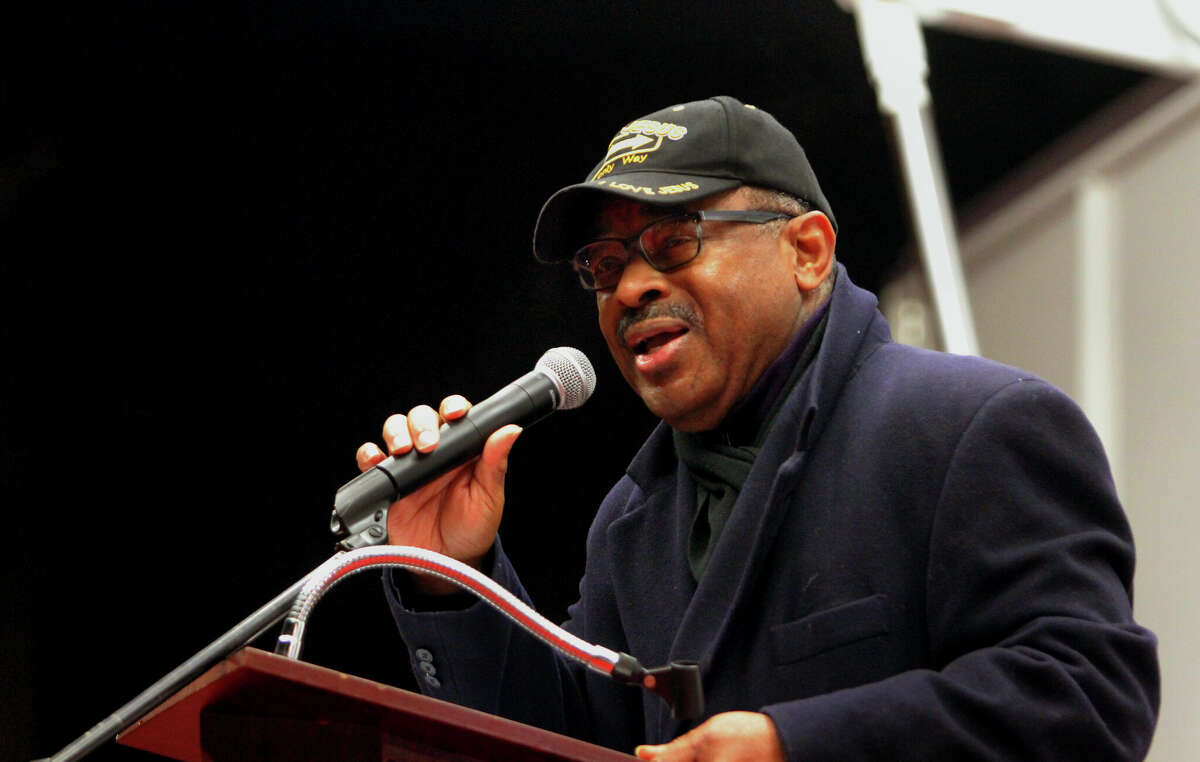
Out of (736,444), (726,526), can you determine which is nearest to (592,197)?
(736,444)

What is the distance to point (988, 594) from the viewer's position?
1.39 metres

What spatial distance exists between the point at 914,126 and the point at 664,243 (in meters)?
1.44

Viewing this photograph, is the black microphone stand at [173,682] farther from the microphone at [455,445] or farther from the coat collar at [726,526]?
the coat collar at [726,526]

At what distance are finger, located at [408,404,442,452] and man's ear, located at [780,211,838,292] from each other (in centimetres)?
58

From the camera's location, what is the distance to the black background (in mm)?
2838

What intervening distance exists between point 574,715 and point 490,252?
4.68 feet

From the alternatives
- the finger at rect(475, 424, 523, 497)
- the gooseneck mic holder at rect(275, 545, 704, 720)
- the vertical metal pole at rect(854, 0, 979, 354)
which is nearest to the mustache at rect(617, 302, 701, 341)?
the finger at rect(475, 424, 523, 497)

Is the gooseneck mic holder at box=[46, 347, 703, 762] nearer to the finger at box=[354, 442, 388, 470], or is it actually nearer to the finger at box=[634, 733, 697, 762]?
the finger at box=[634, 733, 697, 762]

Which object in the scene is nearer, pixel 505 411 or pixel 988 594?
pixel 988 594

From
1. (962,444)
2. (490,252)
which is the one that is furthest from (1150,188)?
(962,444)

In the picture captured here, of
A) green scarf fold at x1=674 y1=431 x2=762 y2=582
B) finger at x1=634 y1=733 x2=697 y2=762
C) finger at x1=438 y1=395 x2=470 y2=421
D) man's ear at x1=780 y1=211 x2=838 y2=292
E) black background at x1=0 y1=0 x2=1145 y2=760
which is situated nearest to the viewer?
finger at x1=634 y1=733 x2=697 y2=762

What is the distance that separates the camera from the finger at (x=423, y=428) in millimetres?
1505

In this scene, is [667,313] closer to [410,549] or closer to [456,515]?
[456,515]

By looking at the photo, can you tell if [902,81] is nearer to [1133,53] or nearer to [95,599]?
[1133,53]
